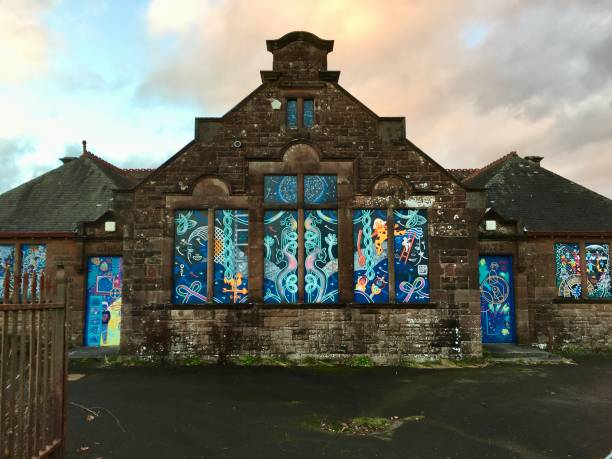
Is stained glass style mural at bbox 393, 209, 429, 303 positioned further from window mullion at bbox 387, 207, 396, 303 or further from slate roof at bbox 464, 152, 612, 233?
slate roof at bbox 464, 152, 612, 233

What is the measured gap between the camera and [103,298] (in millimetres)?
14914

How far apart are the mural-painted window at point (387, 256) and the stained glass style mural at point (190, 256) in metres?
4.04

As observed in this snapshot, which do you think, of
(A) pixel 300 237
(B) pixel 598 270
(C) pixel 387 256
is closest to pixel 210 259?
(A) pixel 300 237

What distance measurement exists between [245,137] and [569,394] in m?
9.66

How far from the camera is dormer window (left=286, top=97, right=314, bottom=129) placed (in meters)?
13.1

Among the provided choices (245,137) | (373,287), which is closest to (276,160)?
(245,137)

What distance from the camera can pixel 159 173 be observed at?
12914 mm

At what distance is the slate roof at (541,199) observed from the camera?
623 inches

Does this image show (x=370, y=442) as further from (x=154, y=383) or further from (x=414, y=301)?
(x=414, y=301)

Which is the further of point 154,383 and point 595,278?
point 595,278

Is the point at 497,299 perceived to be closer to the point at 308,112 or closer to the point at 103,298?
the point at 308,112

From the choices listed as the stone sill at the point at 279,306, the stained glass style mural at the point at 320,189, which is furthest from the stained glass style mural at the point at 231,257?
the stained glass style mural at the point at 320,189

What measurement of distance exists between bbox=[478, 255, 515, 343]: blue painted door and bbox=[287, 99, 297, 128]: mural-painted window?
728 centimetres

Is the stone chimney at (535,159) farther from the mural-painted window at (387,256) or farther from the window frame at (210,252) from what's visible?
the window frame at (210,252)
